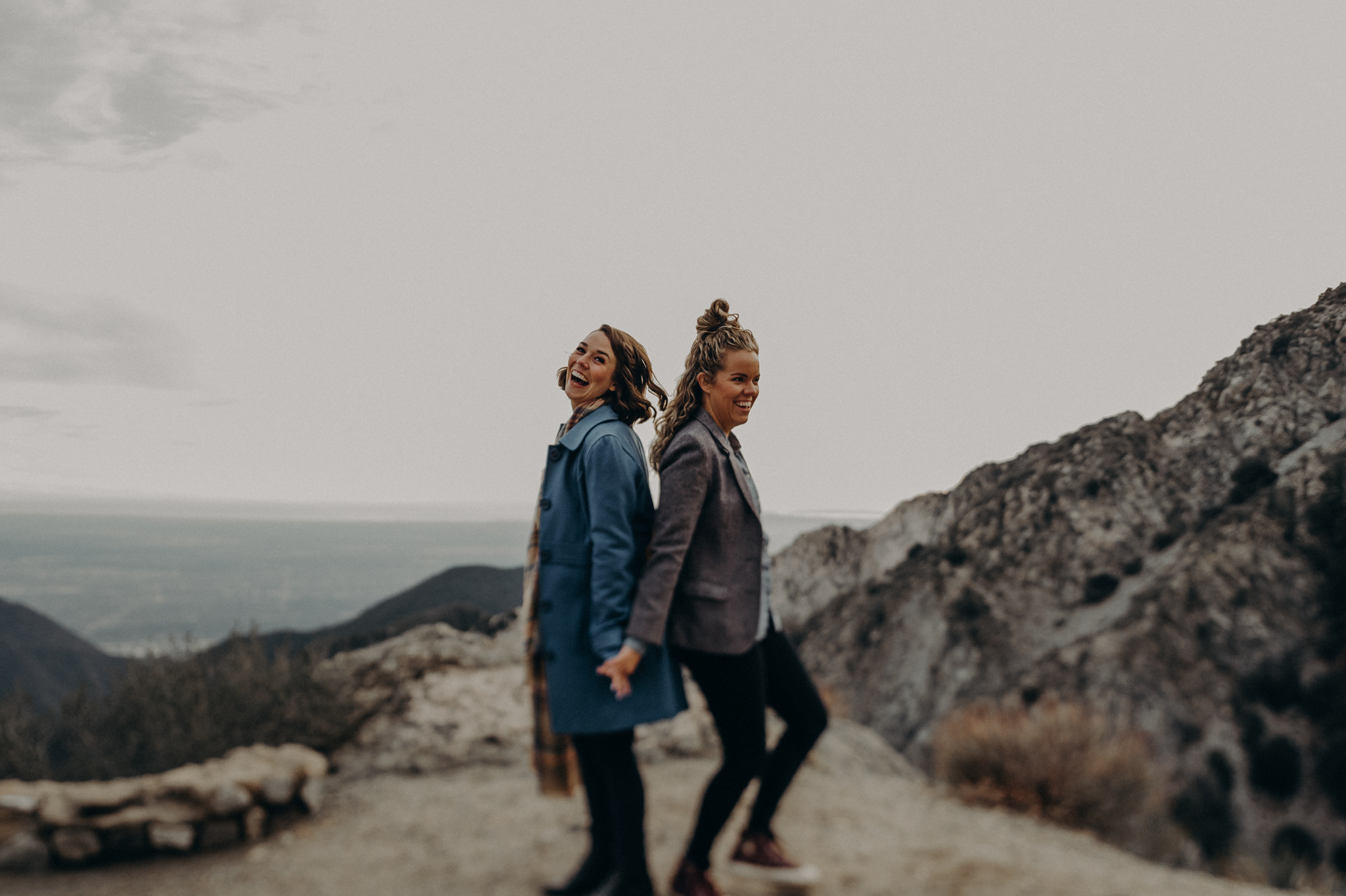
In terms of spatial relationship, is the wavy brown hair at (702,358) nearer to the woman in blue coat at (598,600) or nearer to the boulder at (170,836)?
the woman in blue coat at (598,600)

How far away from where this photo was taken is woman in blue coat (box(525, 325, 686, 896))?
2.15 m

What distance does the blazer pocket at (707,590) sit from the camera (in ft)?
7.18

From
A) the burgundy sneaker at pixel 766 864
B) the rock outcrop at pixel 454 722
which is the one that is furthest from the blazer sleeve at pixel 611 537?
the rock outcrop at pixel 454 722

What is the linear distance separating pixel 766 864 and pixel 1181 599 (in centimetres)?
2556

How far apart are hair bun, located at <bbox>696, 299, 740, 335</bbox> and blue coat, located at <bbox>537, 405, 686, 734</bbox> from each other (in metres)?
0.45

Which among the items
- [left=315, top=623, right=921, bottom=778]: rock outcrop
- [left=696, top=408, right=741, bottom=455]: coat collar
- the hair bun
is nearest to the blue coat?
[left=696, top=408, right=741, bottom=455]: coat collar

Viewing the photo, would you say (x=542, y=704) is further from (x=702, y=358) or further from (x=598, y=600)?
(x=702, y=358)

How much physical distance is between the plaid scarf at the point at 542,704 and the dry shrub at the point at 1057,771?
11.2 ft

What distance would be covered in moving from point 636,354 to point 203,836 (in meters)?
3.17

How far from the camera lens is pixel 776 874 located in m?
2.56

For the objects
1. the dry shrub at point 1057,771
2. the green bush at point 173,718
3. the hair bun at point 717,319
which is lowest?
the dry shrub at point 1057,771

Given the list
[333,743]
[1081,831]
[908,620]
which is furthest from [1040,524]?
[333,743]

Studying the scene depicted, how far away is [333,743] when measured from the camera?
4977 mm

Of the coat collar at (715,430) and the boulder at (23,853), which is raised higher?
the coat collar at (715,430)
